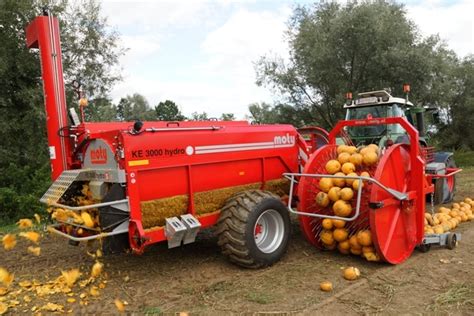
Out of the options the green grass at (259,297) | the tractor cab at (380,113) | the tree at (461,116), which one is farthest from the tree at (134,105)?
the green grass at (259,297)

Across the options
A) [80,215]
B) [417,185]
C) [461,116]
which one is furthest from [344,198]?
[461,116]

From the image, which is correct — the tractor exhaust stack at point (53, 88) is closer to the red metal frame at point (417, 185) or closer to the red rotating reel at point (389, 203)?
the red rotating reel at point (389, 203)

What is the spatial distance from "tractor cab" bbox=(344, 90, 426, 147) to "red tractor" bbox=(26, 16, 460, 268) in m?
2.81

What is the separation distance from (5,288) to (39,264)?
0.92m

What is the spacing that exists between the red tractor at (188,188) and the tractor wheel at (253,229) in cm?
1

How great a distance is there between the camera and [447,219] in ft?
20.8

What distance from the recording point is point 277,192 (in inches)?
233

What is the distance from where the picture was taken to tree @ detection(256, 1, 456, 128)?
53.1ft

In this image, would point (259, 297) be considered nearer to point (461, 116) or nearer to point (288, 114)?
point (288, 114)

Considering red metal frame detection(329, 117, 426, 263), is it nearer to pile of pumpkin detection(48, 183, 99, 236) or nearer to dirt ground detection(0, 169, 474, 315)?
dirt ground detection(0, 169, 474, 315)

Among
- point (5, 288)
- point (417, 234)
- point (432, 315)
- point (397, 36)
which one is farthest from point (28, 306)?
point (397, 36)

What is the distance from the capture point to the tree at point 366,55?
16172 millimetres

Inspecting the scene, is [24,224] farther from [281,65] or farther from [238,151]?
[281,65]

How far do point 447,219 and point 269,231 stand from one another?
3.02 metres
